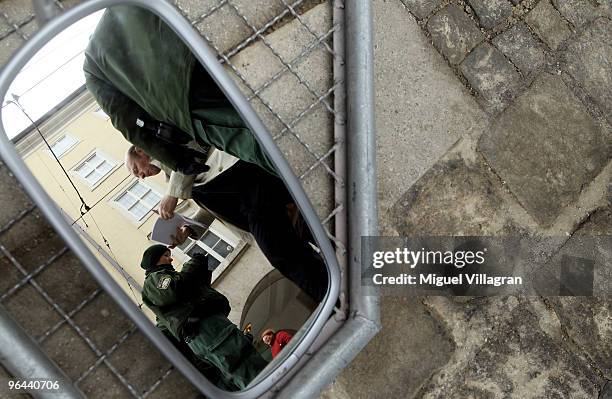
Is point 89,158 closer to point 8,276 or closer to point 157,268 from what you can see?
point 157,268

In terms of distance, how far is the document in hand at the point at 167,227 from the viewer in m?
0.67

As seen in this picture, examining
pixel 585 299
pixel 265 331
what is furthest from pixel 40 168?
pixel 585 299

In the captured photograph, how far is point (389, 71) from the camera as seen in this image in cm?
109

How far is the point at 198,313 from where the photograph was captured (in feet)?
2.43

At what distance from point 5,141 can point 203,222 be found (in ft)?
0.88

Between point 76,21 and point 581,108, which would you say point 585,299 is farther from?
point 76,21

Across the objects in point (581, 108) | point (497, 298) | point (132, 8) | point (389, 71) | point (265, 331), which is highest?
point (132, 8)

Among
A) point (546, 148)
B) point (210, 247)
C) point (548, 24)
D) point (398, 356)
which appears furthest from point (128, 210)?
point (548, 24)

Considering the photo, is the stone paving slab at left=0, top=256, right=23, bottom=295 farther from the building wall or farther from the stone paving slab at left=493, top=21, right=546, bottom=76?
the stone paving slab at left=493, top=21, right=546, bottom=76

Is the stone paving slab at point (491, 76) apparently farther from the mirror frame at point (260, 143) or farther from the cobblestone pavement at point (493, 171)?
the mirror frame at point (260, 143)

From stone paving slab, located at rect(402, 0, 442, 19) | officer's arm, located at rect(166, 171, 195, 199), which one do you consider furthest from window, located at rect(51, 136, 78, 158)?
stone paving slab, located at rect(402, 0, 442, 19)

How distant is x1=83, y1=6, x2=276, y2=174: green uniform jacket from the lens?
0.66 metres

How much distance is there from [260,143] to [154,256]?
24 cm

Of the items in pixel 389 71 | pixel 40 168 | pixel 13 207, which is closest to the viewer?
pixel 40 168
